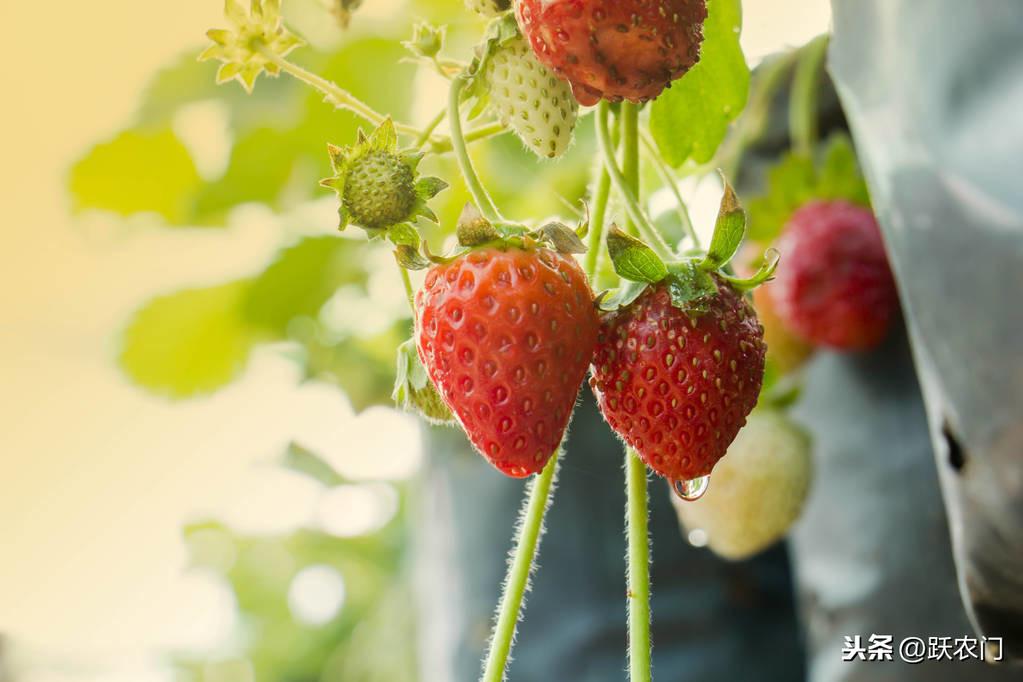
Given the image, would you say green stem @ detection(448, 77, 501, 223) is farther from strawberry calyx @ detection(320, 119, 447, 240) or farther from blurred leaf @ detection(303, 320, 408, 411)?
blurred leaf @ detection(303, 320, 408, 411)

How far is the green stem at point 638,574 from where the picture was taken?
369mm

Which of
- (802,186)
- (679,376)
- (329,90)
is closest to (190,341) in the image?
(802,186)

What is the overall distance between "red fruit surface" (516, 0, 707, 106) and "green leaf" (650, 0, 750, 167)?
119 mm

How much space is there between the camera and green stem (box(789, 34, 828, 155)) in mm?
847

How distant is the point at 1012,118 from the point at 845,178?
482 mm

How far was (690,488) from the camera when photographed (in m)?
0.42

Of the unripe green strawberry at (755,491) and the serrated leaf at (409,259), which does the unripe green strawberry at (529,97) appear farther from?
the unripe green strawberry at (755,491)

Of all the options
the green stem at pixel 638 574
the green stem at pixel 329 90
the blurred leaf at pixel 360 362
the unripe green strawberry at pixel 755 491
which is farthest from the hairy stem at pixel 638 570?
the blurred leaf at pixel 360 362

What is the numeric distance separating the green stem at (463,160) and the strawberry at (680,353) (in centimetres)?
→ 5

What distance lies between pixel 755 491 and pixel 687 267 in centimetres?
35

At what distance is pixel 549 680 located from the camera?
0.86 metres

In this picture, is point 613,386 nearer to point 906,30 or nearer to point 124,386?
point 906,30

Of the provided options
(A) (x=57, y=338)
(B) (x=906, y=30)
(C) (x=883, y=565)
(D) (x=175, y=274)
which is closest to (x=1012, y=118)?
(B) (x=906, y=30)

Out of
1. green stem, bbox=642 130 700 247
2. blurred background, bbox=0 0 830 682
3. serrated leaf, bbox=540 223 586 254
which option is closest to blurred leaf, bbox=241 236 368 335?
blurred background, bbox=0 0 830 682
